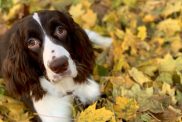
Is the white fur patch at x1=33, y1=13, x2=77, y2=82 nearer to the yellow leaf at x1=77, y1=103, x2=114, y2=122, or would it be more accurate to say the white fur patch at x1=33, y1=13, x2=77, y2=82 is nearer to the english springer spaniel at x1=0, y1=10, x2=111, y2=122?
the english springer spaniel at x1=0, y1=10, x2=111, y2=122

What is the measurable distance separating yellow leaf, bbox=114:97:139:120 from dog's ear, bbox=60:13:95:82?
1.15 ft

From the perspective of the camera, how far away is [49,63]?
3.80m

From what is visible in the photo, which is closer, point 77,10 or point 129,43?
point 129,43

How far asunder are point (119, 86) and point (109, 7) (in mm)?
1769

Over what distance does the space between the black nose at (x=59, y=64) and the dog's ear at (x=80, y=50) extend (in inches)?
12.1

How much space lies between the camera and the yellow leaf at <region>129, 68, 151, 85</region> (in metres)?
4.73

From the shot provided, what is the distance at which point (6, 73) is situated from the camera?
13.7ft

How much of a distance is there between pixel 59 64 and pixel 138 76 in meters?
1.17

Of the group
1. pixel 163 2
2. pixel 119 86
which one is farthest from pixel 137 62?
pixel 163 2

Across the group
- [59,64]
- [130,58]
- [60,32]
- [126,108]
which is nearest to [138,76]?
[130,58]

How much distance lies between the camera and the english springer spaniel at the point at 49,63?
3.91 m

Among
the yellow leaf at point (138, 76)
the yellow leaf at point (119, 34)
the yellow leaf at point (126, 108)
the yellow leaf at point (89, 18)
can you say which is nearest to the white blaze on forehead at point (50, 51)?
the yellow leaf at point (126, 108)

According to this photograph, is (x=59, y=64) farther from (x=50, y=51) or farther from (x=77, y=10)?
(x=77, y=10)

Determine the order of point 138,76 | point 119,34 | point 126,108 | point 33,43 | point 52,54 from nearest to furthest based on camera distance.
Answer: point 52,54 → point 33,43 → point 126,108 → point 138,76 → point 119,34
